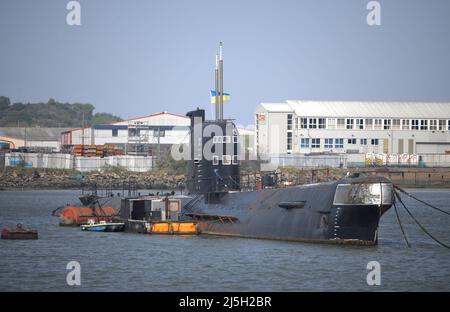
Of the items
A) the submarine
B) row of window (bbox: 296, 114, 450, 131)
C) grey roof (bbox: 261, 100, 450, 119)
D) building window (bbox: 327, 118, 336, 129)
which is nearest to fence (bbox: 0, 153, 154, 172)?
grey roof (bbox: 261, 100, 450, 119)

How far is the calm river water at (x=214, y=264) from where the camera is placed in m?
32.1

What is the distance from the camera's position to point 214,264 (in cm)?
3722

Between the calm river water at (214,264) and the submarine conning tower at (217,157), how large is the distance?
15.4 feet

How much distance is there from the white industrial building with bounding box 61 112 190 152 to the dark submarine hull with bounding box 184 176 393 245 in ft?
331

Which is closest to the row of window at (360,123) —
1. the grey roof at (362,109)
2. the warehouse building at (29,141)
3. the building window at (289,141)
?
the grey roof at (362,109)

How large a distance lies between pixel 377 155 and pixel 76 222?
2737 inches

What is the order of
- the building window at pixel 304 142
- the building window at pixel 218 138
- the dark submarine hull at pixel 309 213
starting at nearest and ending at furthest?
the dark submarine hull at pixel 309 213, the building window at pixel 218 138, the building window at pixel 304 142

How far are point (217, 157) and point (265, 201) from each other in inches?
258

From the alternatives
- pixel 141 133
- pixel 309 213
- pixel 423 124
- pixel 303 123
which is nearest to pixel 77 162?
pixel 141 133

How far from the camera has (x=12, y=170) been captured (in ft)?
446

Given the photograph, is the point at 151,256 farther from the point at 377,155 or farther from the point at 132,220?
the point at 377,155

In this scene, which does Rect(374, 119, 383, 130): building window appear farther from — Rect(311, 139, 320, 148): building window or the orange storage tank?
the orange storage tank

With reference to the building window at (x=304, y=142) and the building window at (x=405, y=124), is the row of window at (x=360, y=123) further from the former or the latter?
the building window at (x=304, y=142)
